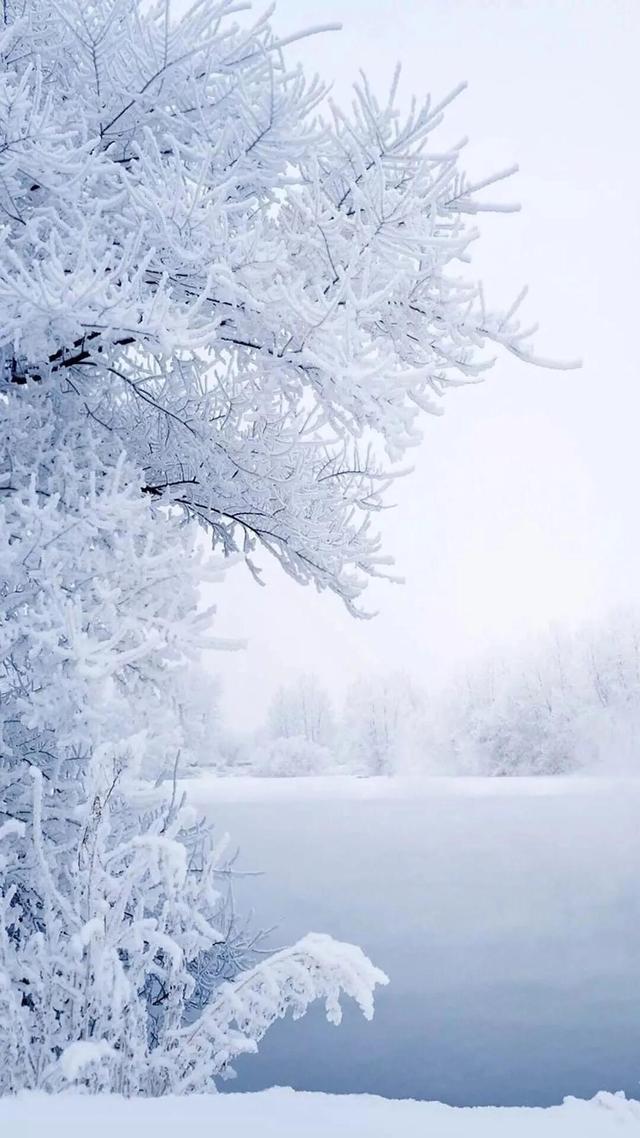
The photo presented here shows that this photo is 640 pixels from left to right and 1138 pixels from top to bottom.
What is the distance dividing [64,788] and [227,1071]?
137 cm

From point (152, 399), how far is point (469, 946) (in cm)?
1150

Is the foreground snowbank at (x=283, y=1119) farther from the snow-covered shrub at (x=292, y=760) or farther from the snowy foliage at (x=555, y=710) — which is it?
the snow-covered shrub at (x=292, y=760)

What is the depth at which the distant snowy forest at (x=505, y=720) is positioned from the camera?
48.4 m

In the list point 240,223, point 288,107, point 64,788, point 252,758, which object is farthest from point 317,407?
point 252,758

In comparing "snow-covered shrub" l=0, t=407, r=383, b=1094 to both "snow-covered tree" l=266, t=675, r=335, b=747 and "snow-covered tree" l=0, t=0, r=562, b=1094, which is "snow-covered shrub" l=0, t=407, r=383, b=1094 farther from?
"snow-covered tree" l=266, t=675, r=335, b=747

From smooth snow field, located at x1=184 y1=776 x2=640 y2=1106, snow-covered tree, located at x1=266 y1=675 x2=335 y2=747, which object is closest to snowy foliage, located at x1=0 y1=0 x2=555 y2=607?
smooth snow field, located at x1=184 y1=776 x2=640 y2=1106

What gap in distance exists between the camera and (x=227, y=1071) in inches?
136

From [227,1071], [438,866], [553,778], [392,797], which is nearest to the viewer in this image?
[227,1071]

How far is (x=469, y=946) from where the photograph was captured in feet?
42.8

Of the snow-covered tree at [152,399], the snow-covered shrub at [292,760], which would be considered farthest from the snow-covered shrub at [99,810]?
the snow-covered shrub at [292,760]

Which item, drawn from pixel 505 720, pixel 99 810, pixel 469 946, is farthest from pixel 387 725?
pixel 99 810

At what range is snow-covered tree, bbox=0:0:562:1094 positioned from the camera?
2.96 metres

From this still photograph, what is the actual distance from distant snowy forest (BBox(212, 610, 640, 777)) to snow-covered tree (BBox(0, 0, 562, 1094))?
46.0 m

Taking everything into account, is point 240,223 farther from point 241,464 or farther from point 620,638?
point 620,638
